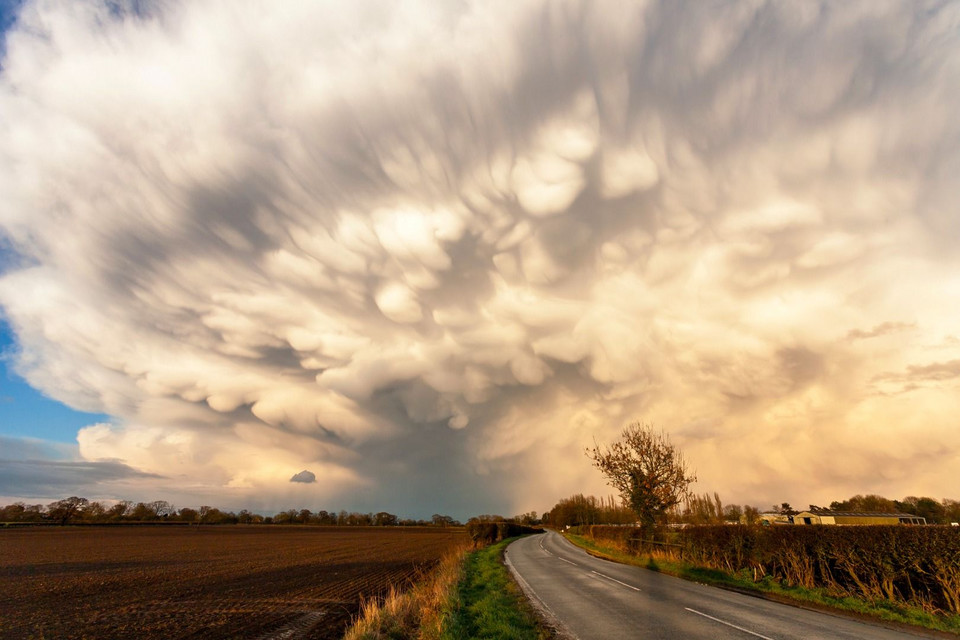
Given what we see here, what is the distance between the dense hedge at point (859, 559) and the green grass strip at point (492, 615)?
1254 centimetres

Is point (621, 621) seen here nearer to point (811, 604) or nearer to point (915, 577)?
point (811, 604)

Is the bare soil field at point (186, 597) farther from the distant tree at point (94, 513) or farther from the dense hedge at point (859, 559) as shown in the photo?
the distant tree at point (94, 513)

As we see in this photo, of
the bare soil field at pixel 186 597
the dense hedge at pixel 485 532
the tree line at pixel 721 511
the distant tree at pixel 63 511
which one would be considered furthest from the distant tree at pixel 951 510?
the distant tree at pixel 63 511

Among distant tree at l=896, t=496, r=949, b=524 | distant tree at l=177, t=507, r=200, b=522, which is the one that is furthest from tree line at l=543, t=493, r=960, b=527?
distant tree at l=177, t=507, r=200, b=522

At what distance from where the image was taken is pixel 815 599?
57.0 feet

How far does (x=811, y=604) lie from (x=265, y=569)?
38984mm

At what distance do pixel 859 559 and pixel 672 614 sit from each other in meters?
9.22

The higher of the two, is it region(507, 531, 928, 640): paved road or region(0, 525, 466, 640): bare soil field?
region(507, 531, 928, 640): paved road

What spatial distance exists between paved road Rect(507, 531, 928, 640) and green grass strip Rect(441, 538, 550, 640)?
777 mm

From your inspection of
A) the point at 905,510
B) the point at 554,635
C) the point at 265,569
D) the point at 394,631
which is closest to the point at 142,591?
the point at 265,569

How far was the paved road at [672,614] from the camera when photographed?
1198 cm

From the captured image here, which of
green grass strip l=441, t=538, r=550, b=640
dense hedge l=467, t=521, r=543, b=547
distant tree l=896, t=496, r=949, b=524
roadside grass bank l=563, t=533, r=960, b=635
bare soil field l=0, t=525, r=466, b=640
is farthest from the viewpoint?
distant tree l=896, t=496, r=949, b=524

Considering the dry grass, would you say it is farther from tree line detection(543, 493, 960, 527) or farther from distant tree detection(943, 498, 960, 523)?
distant tree detection(943, 498, 960, 523)

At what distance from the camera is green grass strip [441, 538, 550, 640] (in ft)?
40.2
